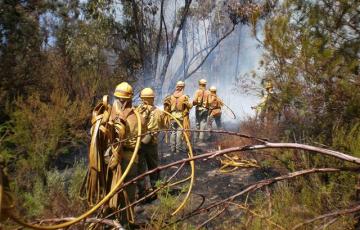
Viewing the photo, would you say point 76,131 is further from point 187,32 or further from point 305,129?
point 187,32

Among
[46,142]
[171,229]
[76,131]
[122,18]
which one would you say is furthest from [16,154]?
[122,18]

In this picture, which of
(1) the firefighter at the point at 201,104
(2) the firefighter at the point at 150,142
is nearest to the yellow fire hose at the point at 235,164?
(2) the firefighter at the point at 150,142

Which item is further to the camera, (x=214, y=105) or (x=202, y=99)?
Answer: (x=214, y=105)

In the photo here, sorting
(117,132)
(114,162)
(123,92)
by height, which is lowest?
(114,162)

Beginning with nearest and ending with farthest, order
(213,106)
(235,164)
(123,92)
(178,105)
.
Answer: (123,92) < (235,164) < (178,105) < (213,106)

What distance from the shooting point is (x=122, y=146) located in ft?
16.2

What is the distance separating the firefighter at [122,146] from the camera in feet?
15.4

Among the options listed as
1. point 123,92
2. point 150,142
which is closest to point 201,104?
point 150,142

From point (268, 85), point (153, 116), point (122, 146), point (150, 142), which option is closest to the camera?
point (122, 146)

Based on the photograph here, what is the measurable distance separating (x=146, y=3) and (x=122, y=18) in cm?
144

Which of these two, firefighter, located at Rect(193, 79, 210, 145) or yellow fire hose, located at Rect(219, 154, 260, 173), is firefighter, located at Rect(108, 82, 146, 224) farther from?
firefighter, located at Rect(193, 79, 210, 145)

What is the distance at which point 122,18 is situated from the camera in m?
20.9

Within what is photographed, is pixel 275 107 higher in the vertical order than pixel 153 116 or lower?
higher

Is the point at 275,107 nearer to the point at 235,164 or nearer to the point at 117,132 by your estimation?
the point at 235,164
